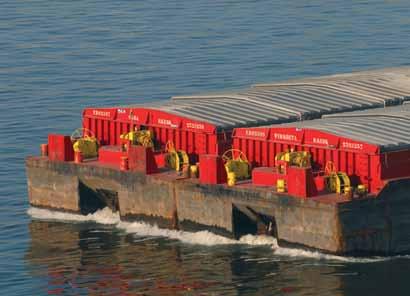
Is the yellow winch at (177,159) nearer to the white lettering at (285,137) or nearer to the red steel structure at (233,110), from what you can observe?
the red steel structure at (233,110)

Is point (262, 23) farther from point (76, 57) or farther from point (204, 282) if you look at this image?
point (204, 282)

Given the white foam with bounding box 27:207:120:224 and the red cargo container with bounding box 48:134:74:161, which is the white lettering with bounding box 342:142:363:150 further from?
the red cargo container with bounding box 48:134:74:161

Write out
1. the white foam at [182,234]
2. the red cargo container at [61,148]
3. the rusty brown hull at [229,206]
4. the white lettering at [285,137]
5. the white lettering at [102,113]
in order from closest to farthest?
the rusty brown hull at [229,206] < the white foam at [182,234] < the white lettering at [285,137] < the red cargo container at [61,148] < the white lettering at [102,113]

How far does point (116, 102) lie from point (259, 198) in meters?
50.7

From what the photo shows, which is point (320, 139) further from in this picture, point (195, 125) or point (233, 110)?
point (233, 110)

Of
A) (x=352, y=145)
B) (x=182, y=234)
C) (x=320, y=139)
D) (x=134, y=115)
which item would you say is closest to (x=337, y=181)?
(x=352, y=145)

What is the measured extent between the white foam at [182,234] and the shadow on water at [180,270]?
1.65 feet

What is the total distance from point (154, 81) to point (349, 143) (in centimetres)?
6136

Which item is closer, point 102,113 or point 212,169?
point 212,169

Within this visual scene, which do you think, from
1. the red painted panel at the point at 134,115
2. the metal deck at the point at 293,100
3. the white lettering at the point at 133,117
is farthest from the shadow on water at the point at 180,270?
the metal deck at the point at 293,100

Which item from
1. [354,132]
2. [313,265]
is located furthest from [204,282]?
[354,132]

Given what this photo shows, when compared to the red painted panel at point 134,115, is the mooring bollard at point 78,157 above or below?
below

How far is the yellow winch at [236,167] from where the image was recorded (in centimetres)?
9125

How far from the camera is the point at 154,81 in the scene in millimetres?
147500
